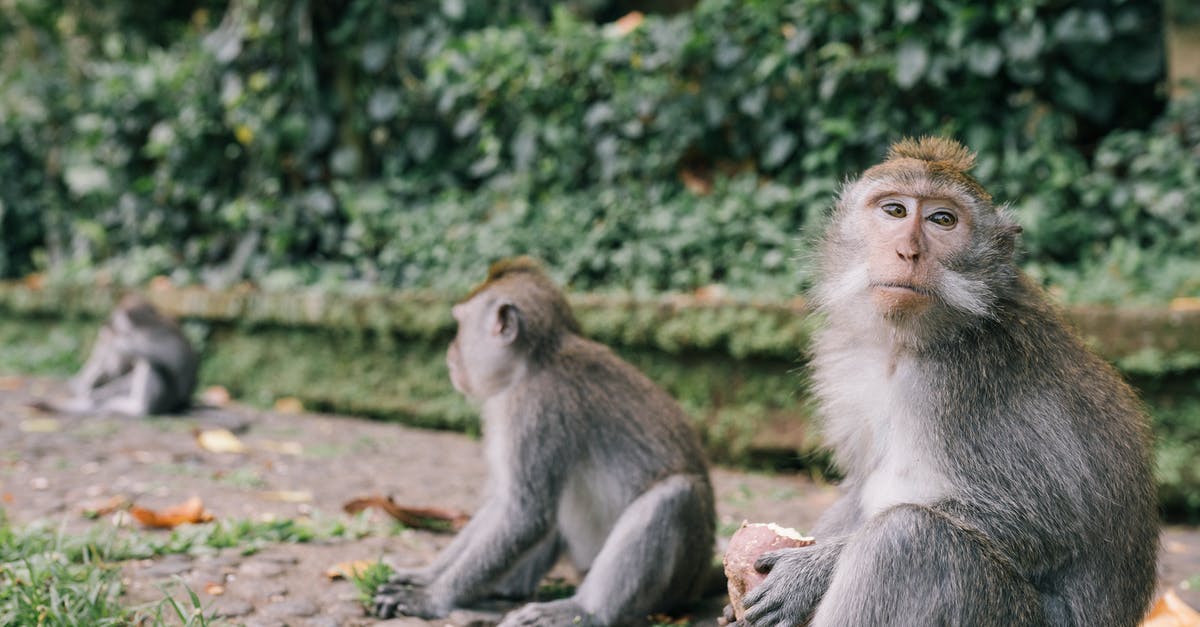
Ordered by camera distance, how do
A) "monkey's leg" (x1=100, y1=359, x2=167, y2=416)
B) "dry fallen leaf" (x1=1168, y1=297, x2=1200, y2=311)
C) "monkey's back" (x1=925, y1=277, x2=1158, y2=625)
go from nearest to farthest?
"monkey's back" (x1=925, y1=277, x2=1158, y2=625) < "dry fallen leaf" (x1=1168, y1=297, x2=1200, y2=311) < "monkey's leg" (x1=100, y1=359, x2=167, y2=416)

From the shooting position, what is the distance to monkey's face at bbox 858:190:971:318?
Answer: 7.70ft

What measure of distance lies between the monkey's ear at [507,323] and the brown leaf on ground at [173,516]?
1381mm

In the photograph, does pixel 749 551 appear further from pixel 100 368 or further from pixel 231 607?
pixel 100 368

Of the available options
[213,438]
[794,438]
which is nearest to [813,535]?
[794,438]

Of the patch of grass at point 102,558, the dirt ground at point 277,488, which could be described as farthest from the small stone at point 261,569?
the patch of grass at point 102,558

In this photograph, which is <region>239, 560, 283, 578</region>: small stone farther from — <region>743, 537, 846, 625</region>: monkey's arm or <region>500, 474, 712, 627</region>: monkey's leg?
<region>743, 537, 846, 625</region>: monkey's arm

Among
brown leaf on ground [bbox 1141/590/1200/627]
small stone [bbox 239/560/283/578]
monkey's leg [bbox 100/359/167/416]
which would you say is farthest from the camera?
monkey's leg [bbox 100/359/167/416]

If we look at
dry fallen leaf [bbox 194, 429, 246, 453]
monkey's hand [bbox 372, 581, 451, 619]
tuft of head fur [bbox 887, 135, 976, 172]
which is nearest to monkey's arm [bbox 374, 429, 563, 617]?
monkey's hand [bbox 372, 581, 451, 619]

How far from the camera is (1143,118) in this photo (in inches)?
260

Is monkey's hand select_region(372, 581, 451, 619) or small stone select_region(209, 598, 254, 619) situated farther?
monkey's hand select_region(372, 581, 451, 619)

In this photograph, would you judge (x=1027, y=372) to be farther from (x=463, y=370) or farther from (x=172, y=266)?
(x=172, y=266)

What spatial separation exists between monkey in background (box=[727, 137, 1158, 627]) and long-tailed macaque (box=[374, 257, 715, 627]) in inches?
30.6

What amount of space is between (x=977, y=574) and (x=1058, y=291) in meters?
3.51

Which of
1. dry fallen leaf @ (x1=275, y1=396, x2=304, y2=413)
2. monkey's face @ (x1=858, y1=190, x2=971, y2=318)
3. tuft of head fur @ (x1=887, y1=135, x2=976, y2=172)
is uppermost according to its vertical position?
tuft of head fur @ (x1=887, y1=135, x2=976, y2=172)
